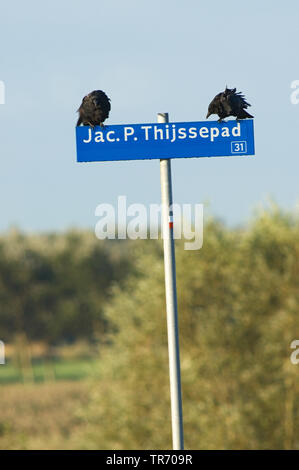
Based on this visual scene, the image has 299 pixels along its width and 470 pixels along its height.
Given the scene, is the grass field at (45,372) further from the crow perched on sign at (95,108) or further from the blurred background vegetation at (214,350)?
the crow perched on sign at (95,108)

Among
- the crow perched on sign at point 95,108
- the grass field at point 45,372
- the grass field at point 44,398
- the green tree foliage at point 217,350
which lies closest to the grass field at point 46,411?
the grass field at point 44,398

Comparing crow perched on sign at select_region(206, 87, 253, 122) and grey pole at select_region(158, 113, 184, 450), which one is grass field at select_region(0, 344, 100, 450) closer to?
grey pole at select_region(158, 113, 184, 450)

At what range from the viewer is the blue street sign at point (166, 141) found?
7113 mm

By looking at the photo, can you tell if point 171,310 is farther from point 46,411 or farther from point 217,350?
point 46,411

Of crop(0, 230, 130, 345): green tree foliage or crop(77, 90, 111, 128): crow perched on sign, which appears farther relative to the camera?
crop(0, 230, 130, 345): green tree foliage

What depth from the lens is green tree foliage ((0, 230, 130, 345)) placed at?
68.2 meters

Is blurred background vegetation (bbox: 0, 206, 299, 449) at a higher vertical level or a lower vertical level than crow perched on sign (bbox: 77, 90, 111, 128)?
lower

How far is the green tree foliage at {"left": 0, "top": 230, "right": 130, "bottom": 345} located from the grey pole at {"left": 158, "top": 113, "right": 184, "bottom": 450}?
61624 millimetres

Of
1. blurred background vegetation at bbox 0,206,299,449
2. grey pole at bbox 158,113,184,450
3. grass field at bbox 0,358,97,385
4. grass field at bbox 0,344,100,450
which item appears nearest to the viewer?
grey pole at bbox 158,113,184,450

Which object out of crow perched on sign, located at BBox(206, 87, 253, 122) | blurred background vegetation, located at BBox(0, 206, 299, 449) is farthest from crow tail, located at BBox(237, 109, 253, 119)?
blurred background vegetation, located at BBox(0, 206, 299, 449)

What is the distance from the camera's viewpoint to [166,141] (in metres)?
7.12

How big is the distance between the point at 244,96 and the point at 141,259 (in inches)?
923

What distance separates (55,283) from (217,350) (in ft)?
138

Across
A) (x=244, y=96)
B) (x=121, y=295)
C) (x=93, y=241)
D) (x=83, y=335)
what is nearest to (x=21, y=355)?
(x=83, y=335)
